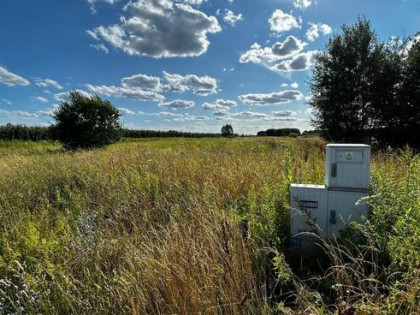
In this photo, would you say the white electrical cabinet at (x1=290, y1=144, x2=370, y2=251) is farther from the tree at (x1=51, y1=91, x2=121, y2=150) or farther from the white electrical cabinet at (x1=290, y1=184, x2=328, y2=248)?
the tree at (x1=51, y1=91, x2=121, y2=150)

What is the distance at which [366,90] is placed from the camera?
14.2 meters

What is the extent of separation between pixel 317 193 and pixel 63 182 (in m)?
5.70

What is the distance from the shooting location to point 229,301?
6.40 ft

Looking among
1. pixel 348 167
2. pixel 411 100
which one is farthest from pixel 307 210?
pixel 411 100

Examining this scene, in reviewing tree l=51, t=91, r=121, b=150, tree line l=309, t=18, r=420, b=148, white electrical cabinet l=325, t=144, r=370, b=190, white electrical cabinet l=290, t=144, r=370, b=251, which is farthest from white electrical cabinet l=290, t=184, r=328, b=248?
tree l=51, t=91, r=121, b=150

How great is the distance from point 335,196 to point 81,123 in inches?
890

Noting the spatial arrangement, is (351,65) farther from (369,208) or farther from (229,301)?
(229,301)

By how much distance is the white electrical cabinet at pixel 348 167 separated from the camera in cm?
299

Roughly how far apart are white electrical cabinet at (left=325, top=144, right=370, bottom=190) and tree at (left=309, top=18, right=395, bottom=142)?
40.8 feet

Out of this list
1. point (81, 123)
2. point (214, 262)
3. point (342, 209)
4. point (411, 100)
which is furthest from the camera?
point (81, 123)

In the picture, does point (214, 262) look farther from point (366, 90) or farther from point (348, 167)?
point (366, 90)

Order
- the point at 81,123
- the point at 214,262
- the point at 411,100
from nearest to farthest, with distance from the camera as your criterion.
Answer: the point at 214,262 < the point at 411,100 < the point at 81,123

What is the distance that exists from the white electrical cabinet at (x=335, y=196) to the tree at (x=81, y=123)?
2152cm

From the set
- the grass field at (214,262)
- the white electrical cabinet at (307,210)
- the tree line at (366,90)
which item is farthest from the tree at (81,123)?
the white electrical cabinet at (307,210)
